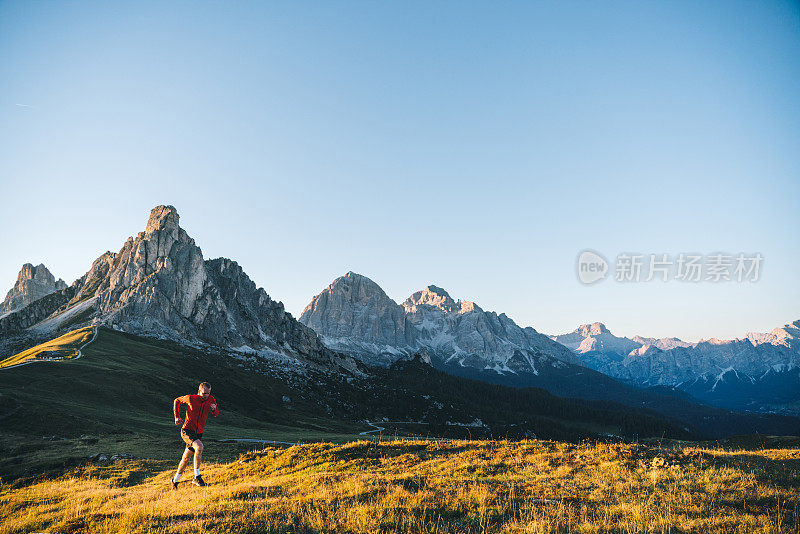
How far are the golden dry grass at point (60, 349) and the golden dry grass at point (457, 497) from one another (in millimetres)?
86720

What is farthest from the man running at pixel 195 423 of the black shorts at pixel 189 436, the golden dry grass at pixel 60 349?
the golden dry grass at pixel 60 349

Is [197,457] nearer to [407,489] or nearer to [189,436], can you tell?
[189,436]

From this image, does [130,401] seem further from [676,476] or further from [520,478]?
[676,476]

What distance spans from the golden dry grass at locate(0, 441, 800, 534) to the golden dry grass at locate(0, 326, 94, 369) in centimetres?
8672

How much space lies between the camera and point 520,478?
52.7 feet

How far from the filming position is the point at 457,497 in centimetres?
1295

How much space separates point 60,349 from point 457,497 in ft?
372

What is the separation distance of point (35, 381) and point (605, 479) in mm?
75561

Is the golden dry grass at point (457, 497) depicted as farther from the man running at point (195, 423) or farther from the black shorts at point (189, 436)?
the black shorts at point (189, 436)

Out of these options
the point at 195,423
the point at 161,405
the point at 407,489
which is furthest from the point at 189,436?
the point at 161,405

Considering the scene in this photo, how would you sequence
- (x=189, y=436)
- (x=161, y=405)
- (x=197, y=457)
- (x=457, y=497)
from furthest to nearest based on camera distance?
(x=161, y=405) < (x=197, y=457) < (x=189, y=436) < (x=457, y=497)

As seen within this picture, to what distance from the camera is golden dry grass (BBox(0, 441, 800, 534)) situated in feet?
35.2

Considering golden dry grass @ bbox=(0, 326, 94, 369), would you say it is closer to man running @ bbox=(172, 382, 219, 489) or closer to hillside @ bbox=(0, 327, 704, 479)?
hillside @ bbox=(0, 327, 704, 479)

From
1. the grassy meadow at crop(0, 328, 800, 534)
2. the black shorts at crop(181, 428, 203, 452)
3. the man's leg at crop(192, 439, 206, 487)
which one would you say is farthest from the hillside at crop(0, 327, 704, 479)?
the black shorts at crop(181, 428, 203, 452)
